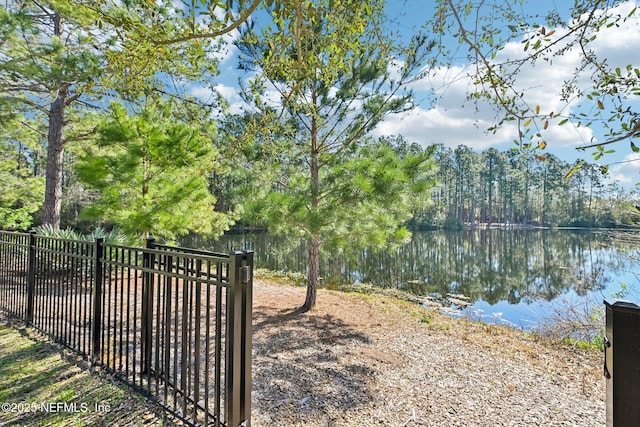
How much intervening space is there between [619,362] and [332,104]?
5.12m

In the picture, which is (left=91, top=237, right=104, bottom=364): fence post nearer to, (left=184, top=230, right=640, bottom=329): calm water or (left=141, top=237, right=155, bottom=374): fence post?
(left=141, top=237, right=155, bottom=374): fence post

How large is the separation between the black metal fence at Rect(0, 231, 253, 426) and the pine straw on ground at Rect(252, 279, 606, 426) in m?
0.58

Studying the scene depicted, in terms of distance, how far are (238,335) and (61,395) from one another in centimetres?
164

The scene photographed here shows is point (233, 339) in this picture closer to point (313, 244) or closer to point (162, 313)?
point (162, 313)

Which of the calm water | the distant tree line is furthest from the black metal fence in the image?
the distant tree line

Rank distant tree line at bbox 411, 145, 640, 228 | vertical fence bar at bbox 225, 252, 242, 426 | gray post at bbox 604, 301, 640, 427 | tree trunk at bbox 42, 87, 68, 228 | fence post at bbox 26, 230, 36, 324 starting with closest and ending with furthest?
gray post at bbox 604, 301, 640, 427 → vertical fence bar at bbox 225, 252, 242, 426 → fence post at bbox 26, 230, 36, 324 → tree trunk at bbox 42, 87, 68, 228 → distant tree line at bbox 411, 145, 640, 228

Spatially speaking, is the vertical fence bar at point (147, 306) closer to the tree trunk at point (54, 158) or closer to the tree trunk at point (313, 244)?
the tree trunk at point (313, 244)

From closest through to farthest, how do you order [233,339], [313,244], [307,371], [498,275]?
[233,339], [307,371], [313,244], [498,275]

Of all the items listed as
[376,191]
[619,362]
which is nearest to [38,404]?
[619,362]

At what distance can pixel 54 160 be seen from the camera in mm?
7051

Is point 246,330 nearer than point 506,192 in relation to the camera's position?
Yes

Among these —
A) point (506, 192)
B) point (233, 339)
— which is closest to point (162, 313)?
point (233, 339)

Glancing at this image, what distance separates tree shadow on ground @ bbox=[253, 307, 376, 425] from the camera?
2529 mm

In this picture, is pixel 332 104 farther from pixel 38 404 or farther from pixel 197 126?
pixel 38 404
